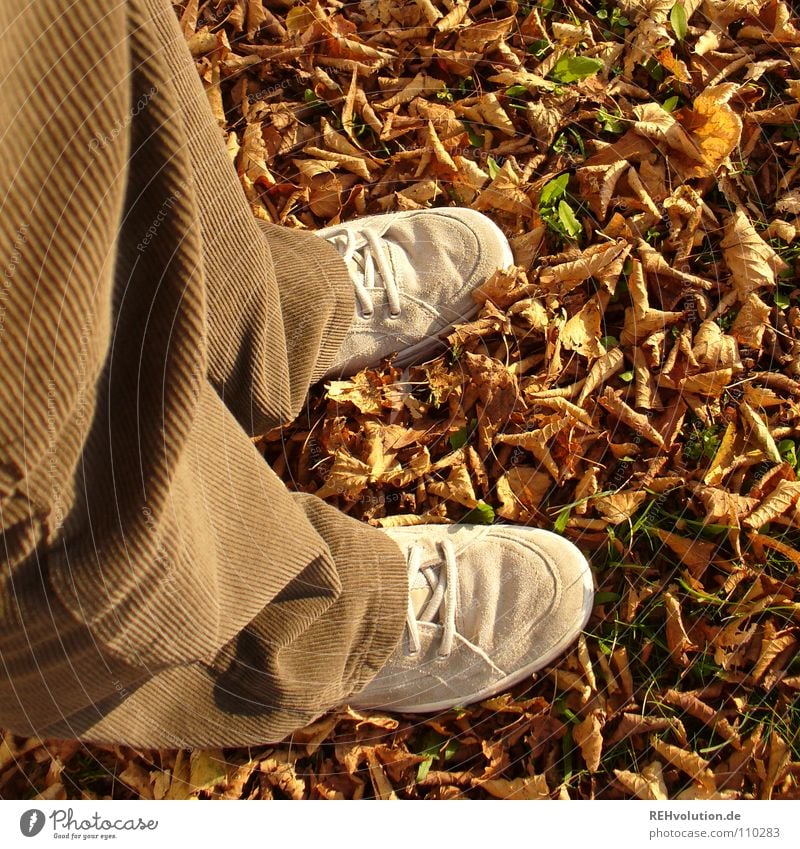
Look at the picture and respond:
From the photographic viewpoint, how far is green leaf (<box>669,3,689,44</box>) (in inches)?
55.7

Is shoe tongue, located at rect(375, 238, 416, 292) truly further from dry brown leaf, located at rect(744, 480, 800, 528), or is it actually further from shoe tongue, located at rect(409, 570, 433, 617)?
dry brown leaf, located at rect(744, 480, 800, 528)

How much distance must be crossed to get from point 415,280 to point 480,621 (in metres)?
0.57

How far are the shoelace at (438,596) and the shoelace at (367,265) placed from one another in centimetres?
41

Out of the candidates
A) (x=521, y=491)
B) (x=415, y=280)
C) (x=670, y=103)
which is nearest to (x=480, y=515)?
(x=521, y=491)

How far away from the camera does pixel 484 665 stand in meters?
1.20

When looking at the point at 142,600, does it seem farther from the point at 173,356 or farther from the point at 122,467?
the point at 173,356

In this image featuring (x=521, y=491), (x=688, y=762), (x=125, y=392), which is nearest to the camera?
(x=125, y=392)

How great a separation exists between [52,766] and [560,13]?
→ 5.22 feet

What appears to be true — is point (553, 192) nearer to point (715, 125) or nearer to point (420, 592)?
point (715, 125)

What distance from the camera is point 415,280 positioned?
1327mm

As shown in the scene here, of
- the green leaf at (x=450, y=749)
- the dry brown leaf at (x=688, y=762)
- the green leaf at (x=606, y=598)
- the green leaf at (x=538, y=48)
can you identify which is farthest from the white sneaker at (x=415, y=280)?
the dry brown leaf at (x=688, y=762)
